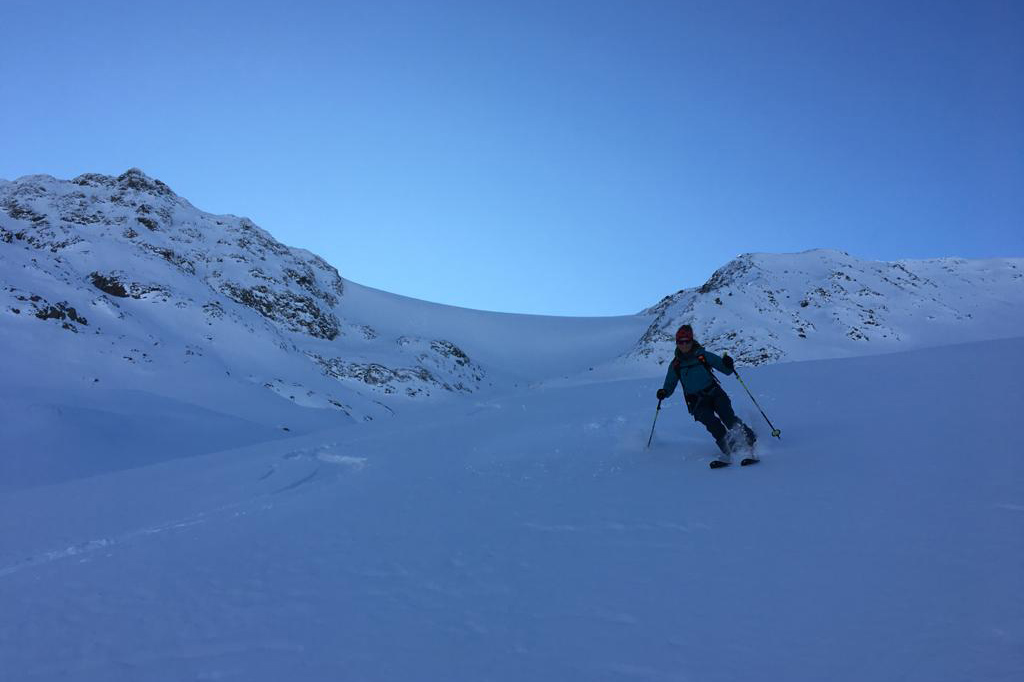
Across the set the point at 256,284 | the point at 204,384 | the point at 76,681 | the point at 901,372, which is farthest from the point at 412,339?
the point at 76,681

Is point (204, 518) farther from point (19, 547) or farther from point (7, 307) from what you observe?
point (7, 307)

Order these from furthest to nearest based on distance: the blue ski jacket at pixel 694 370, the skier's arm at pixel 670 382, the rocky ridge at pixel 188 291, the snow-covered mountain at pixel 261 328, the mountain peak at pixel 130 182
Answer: the mountain peak at pixel 130 182 < the rocky ridge at pixel 188 291 < the snow-covered mountain at pixel 261 328 < the skier's arm at pixel 670 382 < the blue ski jacket at pixel 694 370

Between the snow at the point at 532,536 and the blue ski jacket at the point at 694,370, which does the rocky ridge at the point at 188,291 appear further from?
the blue ski jacket at the point at 694,370

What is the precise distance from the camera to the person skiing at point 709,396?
24.8 ft

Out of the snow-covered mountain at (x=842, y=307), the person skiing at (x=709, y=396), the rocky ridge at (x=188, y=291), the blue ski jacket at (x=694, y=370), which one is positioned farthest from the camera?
the snow-covered mountain at (x=842, y=307)

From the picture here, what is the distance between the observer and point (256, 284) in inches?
1893

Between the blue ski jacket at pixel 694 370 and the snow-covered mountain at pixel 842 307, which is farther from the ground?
the snow-covered mountain at pixel 842 307

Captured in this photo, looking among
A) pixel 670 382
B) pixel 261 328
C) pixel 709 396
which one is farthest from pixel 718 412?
pixel 261 328

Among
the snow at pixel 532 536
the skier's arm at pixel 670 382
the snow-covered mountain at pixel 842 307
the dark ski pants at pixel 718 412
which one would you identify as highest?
the snow-covered mountain at pixel 842 307

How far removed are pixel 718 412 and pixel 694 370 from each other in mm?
691

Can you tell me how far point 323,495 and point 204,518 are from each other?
Answer: 57.0 inches

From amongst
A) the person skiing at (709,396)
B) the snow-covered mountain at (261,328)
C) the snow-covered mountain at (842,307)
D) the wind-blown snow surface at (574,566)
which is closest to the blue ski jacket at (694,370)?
the person skiing at (709,396)

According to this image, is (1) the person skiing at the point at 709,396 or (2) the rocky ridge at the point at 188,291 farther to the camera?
(2) the rocky ridge at the point at 188,291

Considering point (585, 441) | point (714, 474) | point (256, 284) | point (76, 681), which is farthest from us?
point (256, 284)
